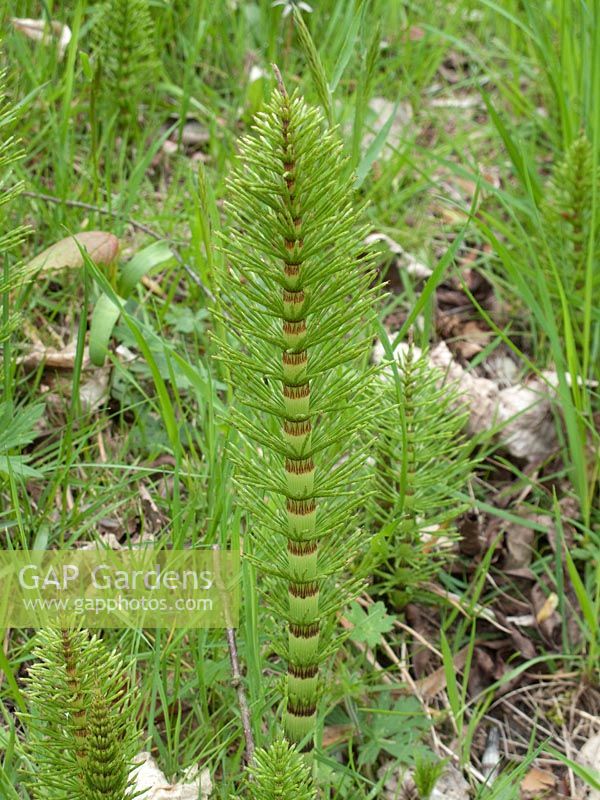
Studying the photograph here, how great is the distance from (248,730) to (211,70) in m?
3.33

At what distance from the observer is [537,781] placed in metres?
2.67

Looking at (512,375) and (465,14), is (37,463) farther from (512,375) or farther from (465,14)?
(465,14)

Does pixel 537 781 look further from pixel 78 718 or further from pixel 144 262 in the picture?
pixel 144 262

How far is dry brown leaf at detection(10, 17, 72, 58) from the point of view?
4023 millimetres

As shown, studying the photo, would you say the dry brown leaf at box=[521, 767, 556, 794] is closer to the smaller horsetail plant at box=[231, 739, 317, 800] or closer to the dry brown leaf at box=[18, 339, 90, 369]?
the smaller horsetail plant at box=[231, 739, 317, 800]

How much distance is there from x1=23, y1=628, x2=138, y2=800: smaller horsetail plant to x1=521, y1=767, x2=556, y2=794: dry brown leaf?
1242 mm

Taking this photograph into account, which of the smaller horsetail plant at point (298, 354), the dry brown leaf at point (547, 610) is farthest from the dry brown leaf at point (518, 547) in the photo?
the smaller horsetail plant at point (298, 354)

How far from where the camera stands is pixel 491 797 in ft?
7.80

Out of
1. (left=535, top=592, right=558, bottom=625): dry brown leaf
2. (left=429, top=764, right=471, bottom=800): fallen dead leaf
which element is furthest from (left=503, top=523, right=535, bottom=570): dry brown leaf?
(left=429, top=764, right=471, bottom=800): fallen dead leaf

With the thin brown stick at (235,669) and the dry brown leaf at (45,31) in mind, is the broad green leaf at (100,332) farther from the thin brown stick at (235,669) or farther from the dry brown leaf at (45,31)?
the dry brown leaf at (45,31)
